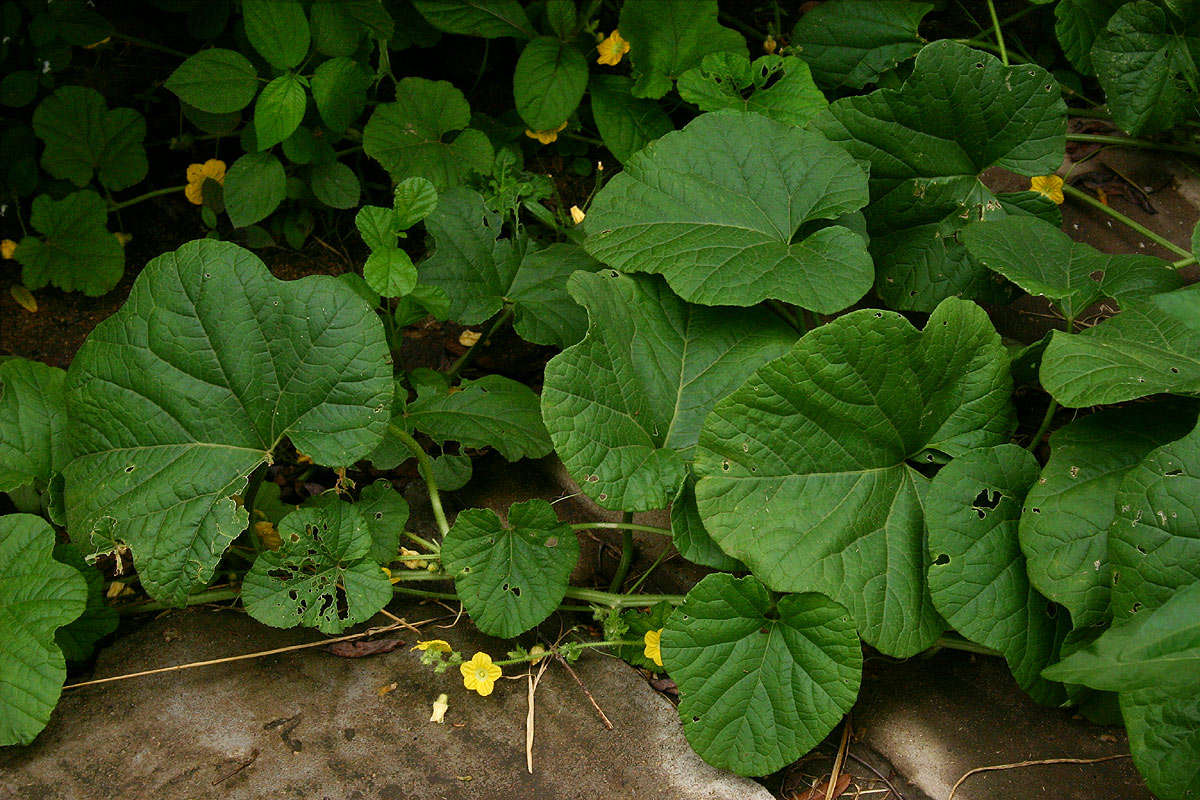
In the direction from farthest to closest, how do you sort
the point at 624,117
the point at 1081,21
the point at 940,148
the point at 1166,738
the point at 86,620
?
the point at 624,117, the point at 1081,21, the point at 940,148, the point at 86,620, the point at 1166,738

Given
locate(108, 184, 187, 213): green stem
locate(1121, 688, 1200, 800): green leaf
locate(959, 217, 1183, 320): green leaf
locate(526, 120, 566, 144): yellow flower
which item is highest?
locate(526, 120, 566, 144): yellow flower

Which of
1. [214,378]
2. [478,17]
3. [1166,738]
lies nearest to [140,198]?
[478,17]

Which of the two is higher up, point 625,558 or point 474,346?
point 474,346

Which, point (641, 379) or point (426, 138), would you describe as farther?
point (426, 138)

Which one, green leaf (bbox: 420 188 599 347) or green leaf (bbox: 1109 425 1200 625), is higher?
green leaf (bbox: 420 188 599 347)

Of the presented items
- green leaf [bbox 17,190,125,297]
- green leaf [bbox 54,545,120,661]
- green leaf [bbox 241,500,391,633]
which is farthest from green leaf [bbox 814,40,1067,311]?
green leaf [bbox 17,190,125,297]

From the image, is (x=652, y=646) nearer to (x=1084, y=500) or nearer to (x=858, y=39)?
(x=1084, y=500)

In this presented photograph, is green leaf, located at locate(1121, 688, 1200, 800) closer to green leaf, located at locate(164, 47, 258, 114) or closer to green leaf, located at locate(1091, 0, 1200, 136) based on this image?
green leaf, located at locate(1091, 0, 1200, 136)
